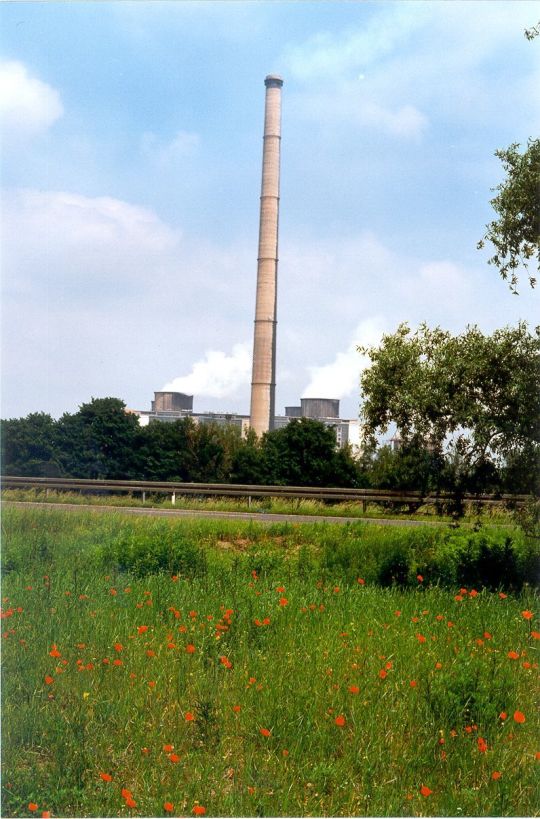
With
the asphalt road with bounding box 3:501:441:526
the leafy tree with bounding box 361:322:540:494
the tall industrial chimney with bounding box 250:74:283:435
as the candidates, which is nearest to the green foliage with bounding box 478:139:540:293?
the leafy tree with bounding box 361:322:540:494

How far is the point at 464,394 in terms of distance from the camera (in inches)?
429

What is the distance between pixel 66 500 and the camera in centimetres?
2264

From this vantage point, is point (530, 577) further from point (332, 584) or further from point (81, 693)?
point (81, 693)

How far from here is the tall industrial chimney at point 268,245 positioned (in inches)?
1934

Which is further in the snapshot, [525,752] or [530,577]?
[530,577]

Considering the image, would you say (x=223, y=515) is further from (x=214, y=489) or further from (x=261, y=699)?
(x=261, y=699)

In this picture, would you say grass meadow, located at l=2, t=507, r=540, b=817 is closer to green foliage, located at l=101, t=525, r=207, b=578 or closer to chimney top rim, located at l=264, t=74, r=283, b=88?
green foliage, located at l=101, t=525, r=207, b=578

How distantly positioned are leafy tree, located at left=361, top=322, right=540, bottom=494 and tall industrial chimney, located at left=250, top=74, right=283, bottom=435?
37793 millimetres

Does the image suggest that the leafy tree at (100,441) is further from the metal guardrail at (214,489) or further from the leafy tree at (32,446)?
the metal guardrail at (214,489)

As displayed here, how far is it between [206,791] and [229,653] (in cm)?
184

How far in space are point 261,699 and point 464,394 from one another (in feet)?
22.1

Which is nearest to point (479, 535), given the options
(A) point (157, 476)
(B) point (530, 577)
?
(B) point (530, 577)

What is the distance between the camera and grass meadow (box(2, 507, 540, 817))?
4.14 m

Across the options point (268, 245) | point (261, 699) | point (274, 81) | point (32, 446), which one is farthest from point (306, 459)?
point (261, 699)
